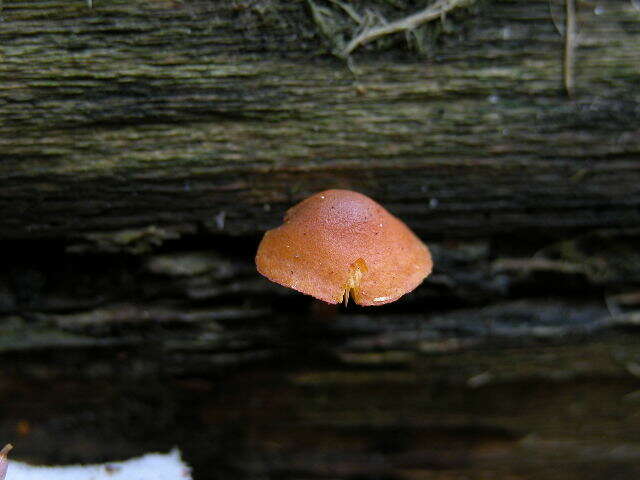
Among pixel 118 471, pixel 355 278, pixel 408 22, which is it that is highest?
pixel 408 22

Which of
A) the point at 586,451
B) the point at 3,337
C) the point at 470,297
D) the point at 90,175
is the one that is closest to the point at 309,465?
the point at 470,297

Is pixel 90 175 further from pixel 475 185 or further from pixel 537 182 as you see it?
pixel 537 182

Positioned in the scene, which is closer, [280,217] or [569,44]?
[569,44]

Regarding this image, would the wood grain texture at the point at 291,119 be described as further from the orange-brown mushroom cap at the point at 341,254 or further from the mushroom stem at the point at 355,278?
the mushroom stem at the point at 355,278

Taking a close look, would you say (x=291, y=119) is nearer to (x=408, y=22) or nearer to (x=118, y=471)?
(x=408, y=22)

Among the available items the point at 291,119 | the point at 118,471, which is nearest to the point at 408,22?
the point at 291,119

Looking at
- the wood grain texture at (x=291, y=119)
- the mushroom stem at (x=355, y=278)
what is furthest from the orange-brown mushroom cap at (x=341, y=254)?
the wood grain texture at (x=291, y=119)
